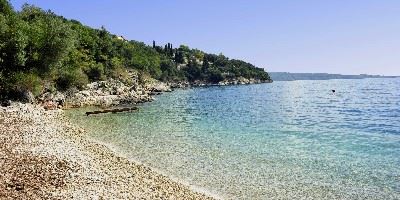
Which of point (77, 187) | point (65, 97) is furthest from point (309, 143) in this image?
point (65, 97)

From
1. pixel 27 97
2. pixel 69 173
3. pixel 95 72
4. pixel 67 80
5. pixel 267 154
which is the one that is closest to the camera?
pixel 69 173

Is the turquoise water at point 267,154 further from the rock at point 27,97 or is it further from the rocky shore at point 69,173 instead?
the rock at point 27,97

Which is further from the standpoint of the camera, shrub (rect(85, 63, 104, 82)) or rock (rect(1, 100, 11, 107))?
shrub (rect(85, 63, 104, 82))

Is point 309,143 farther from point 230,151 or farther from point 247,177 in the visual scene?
point 247,177

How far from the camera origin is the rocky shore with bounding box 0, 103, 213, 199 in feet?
63.5

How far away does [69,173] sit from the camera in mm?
22469

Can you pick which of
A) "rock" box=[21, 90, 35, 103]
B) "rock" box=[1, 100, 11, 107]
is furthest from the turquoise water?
"rock" box=[21, 90, 35, 103]

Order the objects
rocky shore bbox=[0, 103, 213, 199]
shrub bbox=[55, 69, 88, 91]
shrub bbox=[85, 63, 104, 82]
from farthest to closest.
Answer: shrub bbox=[85, 63, 104, 82]
shrub bbox=[55, 69, 88, 91]
rocky shore bbox=[0, 103, 213, 199]

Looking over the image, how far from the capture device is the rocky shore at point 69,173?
19.3 metres

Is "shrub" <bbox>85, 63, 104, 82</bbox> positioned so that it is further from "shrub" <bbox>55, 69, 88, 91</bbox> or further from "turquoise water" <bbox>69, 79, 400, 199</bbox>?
"turquoise water" <bbox>69, 79, 400, 199</bbox>

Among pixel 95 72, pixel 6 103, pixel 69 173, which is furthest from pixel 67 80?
pixel 69 173

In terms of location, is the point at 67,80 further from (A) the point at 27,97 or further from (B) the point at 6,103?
(B) the point at 6,103

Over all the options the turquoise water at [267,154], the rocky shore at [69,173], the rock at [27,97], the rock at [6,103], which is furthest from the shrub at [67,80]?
the rocky shore at [69,173]

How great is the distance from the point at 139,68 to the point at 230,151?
13392 cm
